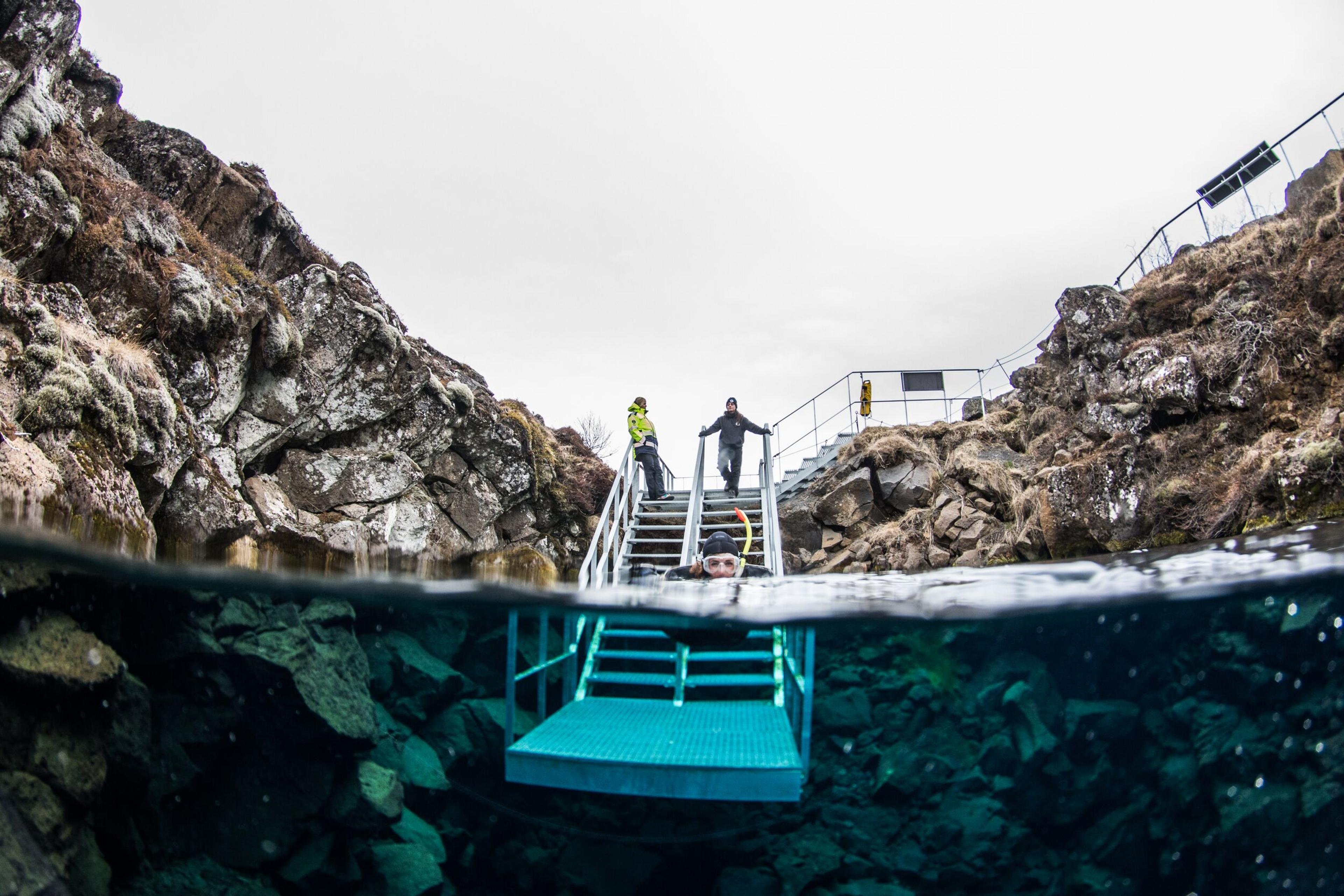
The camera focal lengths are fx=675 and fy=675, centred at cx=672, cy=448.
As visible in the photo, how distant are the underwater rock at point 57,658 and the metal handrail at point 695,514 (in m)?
5.91

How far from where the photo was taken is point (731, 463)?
13.0 meters

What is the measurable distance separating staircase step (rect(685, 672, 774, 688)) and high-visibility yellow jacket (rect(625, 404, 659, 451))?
7727 mm

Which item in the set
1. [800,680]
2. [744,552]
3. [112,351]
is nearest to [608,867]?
[800,680]

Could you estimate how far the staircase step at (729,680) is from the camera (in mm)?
5512

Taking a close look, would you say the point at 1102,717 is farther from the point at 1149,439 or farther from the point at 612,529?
the point at 612,529

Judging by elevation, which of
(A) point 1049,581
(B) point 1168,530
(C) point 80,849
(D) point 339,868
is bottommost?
(D) point 339,868

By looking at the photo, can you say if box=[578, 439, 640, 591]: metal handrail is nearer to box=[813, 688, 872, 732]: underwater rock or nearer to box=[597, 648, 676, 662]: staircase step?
box=[597, 648, 676, 662]: staircase step

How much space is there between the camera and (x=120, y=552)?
17.3ft

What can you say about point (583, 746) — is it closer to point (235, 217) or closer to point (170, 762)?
point (170, 762)

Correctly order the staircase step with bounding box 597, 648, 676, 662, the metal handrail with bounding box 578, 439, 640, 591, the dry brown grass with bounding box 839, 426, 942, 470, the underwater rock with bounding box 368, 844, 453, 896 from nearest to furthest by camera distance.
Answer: the underwater rock with bounding box 368, 844, 453, 896
the staircase step with bounding box 597, 648, 676, 662
the metal handrail with bounding box 578, 439, 640, 591
the dry brown grass with bounding box 839, 426, 942, 470

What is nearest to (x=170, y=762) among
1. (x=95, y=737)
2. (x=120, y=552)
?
(x=95, y=737)

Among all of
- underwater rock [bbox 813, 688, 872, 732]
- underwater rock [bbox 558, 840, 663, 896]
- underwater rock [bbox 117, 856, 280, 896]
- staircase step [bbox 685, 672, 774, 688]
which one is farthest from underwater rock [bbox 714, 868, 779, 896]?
underwater rock [bbox 117, 856, 280, 896]

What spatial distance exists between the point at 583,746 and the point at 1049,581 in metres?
4.14

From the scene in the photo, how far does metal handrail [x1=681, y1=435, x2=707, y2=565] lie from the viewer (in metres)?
9.97
